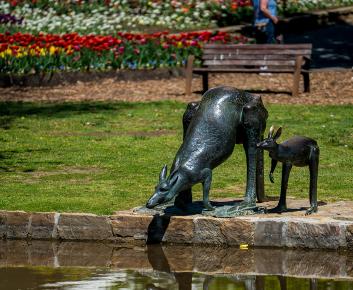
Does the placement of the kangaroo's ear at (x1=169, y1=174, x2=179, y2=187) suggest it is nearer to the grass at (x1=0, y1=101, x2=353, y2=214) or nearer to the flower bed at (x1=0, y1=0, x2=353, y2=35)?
the grass at (x1=0, y1=101, x2=353, y2=214)

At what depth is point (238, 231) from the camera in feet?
37.4

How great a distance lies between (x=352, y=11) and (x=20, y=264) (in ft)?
64.8

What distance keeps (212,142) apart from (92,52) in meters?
11.1

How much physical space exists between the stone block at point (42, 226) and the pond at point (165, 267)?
0.33 ft

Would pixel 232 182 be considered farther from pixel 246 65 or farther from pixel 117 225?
pixel 246 65

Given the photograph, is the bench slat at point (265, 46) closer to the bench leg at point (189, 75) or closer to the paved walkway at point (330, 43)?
the bench leg at point (189, 75)

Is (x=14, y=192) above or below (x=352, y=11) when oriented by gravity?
above

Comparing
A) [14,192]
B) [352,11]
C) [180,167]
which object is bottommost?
[352,11]

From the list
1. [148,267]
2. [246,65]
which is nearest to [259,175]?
[148,267]

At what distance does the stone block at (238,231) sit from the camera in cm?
1138

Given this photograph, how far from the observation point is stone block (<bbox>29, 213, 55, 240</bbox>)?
1183 cm

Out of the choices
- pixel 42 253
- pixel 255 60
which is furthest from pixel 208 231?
pixel 255 60

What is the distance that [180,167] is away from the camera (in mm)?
11398

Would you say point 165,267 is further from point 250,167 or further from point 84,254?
point 250,167
